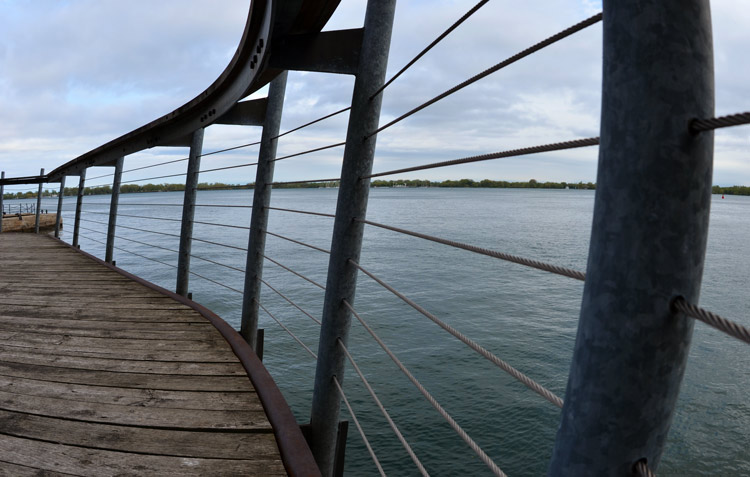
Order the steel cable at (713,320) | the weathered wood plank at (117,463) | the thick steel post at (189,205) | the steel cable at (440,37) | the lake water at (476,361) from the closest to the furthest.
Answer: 1. the steel cable at (713,320)
2. the steel cable at (440,37)
3. the weathered wood plank at (117,463)
4. the thick steel post at (189,205)
5. the lake water at (476,361)

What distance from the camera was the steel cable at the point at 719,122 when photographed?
40cm

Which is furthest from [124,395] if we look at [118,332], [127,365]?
[118,332]

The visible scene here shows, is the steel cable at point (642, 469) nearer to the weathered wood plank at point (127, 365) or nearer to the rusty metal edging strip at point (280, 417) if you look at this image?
A: the rusty metal edging strip at point (280, 417)

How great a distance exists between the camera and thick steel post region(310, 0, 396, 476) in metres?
1.66

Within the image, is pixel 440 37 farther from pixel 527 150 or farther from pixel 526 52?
pixel 527 150

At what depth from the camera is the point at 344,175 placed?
173 centimetres

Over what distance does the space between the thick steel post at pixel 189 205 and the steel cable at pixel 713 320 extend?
3.63 meters

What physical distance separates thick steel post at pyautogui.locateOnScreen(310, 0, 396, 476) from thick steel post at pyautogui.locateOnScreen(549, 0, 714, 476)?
123 cm

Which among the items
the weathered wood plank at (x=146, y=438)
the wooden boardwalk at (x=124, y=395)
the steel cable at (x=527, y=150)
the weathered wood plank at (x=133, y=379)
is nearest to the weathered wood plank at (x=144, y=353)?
the wooden boardwalk at (x=124, y=395)

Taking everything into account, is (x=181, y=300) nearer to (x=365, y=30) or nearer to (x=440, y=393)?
(x=365, y=30)

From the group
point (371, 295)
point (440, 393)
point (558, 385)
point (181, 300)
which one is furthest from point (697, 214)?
point (371, 295)

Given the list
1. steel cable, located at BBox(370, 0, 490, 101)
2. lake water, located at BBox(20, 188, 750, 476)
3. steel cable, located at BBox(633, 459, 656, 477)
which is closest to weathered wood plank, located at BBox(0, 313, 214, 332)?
lake water, located at BBox(20, 188, 750, 476)

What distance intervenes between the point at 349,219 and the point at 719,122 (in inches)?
53.9

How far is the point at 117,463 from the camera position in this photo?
1.43 m
